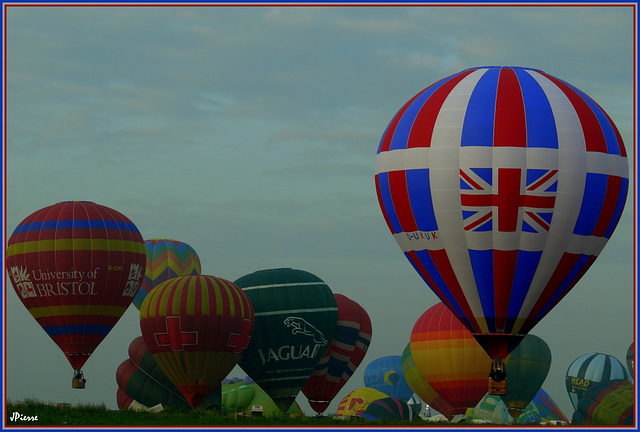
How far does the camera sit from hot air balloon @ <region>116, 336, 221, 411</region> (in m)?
46.7

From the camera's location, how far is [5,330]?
27.6 metres

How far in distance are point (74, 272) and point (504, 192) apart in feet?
56.5

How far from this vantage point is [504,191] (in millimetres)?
33688

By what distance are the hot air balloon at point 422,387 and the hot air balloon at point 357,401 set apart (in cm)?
139

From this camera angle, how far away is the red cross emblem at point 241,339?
143 ft

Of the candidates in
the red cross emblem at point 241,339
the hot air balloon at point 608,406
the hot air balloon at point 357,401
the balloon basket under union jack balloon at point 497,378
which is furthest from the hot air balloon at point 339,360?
the balloon basket under union jack balloon at point 497,378

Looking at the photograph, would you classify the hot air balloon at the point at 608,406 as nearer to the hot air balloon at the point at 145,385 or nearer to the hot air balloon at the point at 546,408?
the hot air balloon at the point at 546,408

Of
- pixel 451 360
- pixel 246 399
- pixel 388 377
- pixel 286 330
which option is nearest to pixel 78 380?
pixel 286 330

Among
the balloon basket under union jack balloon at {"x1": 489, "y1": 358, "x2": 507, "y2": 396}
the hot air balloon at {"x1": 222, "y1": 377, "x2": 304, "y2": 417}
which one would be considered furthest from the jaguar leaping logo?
the balloon basket under union jack balloon at {"x1": 489, "y1": 358, "x2": 507, "y2": 396}

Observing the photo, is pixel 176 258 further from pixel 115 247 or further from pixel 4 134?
pixel 4 134

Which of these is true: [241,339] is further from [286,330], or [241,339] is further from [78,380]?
[78,380]

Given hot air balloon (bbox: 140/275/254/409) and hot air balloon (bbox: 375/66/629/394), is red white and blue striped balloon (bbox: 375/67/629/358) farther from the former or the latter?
hot air balloon (bbox: 140/275/254/409)

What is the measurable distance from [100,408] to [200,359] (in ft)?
24.9

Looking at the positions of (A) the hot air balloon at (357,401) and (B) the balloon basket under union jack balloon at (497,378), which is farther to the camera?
(A) the hot air balloon at (357,401)
